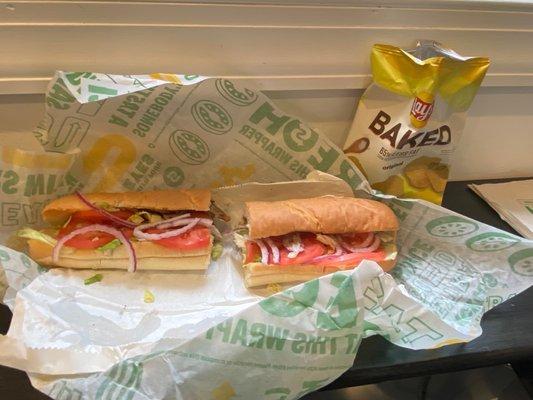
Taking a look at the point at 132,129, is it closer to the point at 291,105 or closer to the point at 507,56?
the point at 291,105

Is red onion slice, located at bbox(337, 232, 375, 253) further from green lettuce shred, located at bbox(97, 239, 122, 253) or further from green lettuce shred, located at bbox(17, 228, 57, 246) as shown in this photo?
green lettuce shred, located at bbox(17, 228, 57, 246)

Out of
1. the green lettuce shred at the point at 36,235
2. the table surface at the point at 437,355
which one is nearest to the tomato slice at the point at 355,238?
the table surface at the point at 437,355

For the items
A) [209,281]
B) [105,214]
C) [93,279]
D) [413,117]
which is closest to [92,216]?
[105,214]

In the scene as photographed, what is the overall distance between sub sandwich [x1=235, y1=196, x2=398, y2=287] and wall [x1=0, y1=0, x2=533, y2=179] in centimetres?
25

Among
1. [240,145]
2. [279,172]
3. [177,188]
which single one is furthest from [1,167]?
[279,172]

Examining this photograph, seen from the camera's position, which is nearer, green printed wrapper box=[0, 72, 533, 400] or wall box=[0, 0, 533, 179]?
green printed wrapper box=[0, 72, 533, 400]

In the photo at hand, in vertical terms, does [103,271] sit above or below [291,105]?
below

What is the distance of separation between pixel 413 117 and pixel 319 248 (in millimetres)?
365

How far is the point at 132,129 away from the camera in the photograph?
1.08 metres

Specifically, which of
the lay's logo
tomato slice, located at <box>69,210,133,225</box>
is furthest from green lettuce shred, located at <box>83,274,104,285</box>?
the lay's logo

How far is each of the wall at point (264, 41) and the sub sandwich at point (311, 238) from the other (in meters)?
0.25

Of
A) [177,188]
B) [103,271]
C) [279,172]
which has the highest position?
[279,172]

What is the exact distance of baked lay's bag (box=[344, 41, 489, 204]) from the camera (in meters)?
1.09

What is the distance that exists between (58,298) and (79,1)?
581 mm
